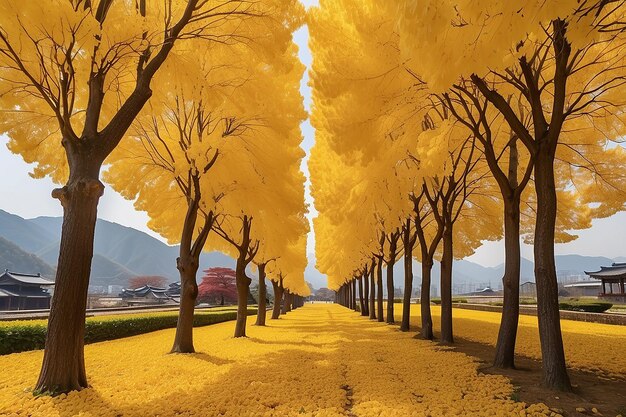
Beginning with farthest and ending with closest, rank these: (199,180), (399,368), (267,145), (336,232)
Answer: (336,232)
(267,145)
(199,180)
(399,368)

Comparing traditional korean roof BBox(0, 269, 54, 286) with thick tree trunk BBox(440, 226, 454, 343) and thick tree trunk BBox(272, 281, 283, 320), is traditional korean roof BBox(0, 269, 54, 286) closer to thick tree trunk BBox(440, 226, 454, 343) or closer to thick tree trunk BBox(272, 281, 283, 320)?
thick tree trunk BBox(272, 281, 283, 320)

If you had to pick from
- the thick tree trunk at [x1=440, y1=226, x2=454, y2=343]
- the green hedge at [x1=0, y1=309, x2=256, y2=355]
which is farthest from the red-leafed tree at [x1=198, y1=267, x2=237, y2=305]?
the thick tree trunk at [x1=440, y1=226, x2=454, y2=343]

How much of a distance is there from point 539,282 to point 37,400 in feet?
23.6

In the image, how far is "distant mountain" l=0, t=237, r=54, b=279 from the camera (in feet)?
525

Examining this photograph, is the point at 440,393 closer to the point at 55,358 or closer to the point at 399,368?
the point at 399,368

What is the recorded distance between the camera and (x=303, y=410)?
5059mm

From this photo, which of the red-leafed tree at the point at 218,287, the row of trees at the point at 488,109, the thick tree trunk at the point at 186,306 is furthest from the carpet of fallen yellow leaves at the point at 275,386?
the red-leafed tree at the point at 218,287

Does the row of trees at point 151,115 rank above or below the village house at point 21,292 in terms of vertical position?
above

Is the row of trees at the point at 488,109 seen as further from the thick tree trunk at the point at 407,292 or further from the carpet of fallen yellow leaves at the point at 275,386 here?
the thick tree trunk at the point at 407,292

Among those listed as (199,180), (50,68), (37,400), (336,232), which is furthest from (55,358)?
(336,232)

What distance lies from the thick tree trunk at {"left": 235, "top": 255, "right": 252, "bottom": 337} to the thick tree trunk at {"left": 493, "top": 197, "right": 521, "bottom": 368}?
9.43m

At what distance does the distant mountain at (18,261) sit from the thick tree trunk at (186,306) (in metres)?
187

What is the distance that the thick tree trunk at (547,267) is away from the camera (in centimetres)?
589

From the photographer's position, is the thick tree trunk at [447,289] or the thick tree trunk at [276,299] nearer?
the thick tree trunk at [447,289]
